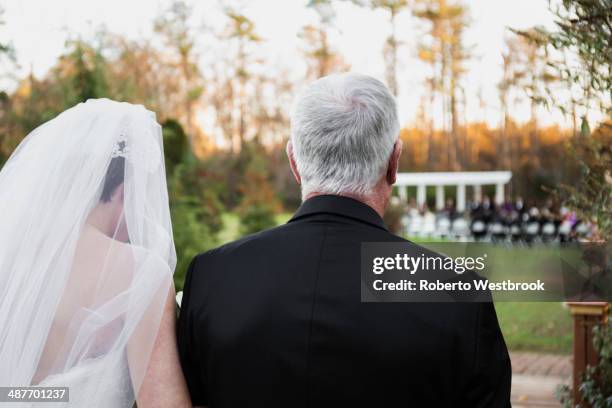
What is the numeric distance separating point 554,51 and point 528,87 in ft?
0.74

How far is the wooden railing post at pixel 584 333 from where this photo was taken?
4.80 m

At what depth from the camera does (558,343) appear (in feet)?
30.9

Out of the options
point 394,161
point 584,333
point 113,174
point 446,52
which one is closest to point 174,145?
point 584,333

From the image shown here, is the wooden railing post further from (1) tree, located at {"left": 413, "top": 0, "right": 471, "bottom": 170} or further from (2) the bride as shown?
(1) tree, located at {"left": 413, "top": 0, "right": 471, "bottom": 170}

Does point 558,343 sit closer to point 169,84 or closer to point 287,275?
point 287,275

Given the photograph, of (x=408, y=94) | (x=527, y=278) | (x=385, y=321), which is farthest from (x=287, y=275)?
(x=408, y=94)

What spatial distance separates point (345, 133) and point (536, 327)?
977 centimetres

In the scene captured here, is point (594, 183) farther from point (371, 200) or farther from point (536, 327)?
point (536, 327)

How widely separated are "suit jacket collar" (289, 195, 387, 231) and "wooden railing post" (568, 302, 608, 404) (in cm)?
353

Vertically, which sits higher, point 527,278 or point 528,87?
point 528,87

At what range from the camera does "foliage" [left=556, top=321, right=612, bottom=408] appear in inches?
146

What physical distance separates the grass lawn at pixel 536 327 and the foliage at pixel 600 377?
5.03m

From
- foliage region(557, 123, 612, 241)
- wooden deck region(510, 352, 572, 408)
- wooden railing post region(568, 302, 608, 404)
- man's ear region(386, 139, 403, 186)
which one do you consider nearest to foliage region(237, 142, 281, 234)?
wooden deck region(510, 352, 572, 408)

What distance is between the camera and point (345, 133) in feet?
5.61
